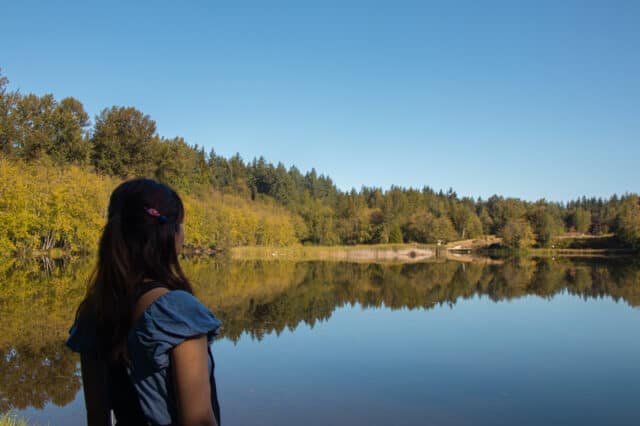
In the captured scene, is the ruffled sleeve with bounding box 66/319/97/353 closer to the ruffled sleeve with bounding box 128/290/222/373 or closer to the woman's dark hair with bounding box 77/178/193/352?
the woman's dark hair with bounding box 77/178/193/352

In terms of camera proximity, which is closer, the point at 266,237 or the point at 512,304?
the point at 512,304

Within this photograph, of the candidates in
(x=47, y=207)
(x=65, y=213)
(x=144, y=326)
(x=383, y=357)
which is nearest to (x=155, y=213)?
(x=144, y=326)

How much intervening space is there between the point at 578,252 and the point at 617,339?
56361 mm

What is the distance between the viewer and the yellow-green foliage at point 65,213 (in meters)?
23.8

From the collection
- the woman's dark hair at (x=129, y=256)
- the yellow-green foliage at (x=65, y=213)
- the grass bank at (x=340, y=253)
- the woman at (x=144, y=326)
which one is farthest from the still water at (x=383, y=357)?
the grass bank at (x=340, y=253)

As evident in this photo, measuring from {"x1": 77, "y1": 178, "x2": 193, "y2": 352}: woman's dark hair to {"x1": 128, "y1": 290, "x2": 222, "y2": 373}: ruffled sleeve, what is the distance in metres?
0.08

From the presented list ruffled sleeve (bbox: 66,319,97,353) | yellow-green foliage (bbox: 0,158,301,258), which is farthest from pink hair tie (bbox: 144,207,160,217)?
yellow-green foliage (bbox: 0,158,301,258)

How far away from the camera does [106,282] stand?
154 centimetres

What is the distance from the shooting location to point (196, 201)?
47.9 metres

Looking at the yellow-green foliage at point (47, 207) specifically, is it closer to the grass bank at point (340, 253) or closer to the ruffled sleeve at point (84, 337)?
the grass bank at point (340, 253)

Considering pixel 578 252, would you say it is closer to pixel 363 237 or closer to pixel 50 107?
pixel 363 237

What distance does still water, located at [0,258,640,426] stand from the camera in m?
7.06

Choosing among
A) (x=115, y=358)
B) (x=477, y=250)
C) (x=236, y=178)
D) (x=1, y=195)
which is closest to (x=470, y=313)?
(x=115, y=358)

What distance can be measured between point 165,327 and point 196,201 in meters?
47.9
